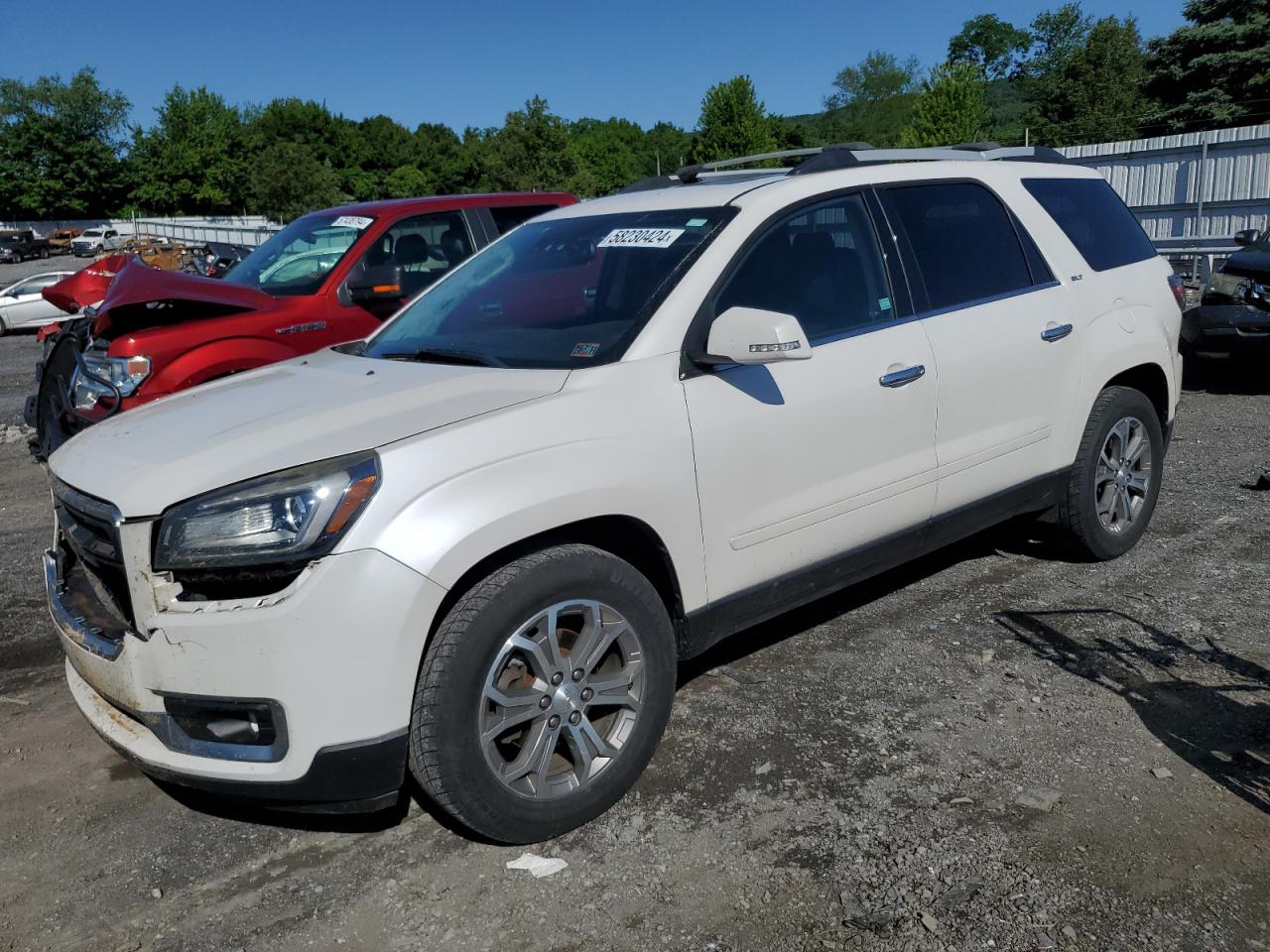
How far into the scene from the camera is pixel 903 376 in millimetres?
4051

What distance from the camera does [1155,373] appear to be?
5.40 metres

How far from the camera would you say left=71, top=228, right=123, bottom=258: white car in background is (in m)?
52.2

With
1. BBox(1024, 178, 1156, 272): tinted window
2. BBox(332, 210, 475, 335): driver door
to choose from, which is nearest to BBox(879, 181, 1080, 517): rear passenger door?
BBox(1024, 178, 1156, 272): tinted window

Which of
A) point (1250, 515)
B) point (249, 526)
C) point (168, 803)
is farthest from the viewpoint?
point (1250, 515)

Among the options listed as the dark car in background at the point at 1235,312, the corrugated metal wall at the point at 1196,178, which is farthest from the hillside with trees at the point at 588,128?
the dark car in background at the point at 1235,312

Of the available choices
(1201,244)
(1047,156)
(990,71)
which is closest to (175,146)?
(990,71)

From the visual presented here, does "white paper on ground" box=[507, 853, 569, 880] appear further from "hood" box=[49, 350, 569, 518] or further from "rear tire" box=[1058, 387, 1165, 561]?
"rear tire" box=[1058, 387, 1165, 561]

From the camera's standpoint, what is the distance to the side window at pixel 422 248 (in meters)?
7.65

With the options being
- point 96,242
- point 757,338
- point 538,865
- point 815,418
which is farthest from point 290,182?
point 538,865

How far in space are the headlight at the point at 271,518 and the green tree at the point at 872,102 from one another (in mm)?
94014

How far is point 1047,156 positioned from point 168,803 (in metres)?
4.63

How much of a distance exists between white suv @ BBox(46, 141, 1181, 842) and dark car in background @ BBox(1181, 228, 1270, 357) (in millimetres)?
5264

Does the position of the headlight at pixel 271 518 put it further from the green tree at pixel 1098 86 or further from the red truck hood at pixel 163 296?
the green tree at pixel 1098 86

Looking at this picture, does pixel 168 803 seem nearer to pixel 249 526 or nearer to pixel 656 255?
pixel 249 526
